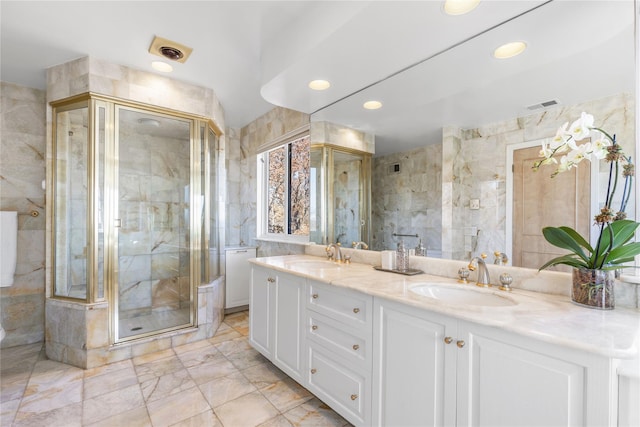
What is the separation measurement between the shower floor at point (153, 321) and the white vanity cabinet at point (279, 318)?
91cm

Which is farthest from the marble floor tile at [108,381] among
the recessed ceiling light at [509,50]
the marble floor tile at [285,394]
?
the recessed ceiling light at [509,50]

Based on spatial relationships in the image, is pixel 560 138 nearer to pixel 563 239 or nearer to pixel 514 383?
pixel 563 239

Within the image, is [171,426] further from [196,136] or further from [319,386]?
[196,136]

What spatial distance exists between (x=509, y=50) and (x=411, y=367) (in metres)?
1.59

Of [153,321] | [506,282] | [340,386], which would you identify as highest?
[506,282]

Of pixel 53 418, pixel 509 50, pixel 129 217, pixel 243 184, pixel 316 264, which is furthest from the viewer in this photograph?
pixel 243 184

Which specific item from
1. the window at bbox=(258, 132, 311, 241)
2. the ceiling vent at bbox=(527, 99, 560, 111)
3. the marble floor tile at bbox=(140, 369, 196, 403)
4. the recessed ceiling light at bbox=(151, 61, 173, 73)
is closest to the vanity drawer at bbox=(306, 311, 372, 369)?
the marble floor tile at bbox=(140, 369, 196, 403)

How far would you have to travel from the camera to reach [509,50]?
55.9 inches

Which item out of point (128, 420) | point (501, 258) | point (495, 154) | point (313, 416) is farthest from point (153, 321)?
point (495, 154)

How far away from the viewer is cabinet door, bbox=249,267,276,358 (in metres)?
2.14

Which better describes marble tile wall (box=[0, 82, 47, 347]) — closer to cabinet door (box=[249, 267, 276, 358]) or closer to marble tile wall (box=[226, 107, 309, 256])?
marble tile wall (box=[226, 107, 309, 256])

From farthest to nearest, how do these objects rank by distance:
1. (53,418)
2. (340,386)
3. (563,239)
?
(53,418)
(340,386)
(563,239)

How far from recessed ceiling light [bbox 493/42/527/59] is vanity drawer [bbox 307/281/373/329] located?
1.40 m

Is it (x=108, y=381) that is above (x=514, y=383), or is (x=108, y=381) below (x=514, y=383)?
below
